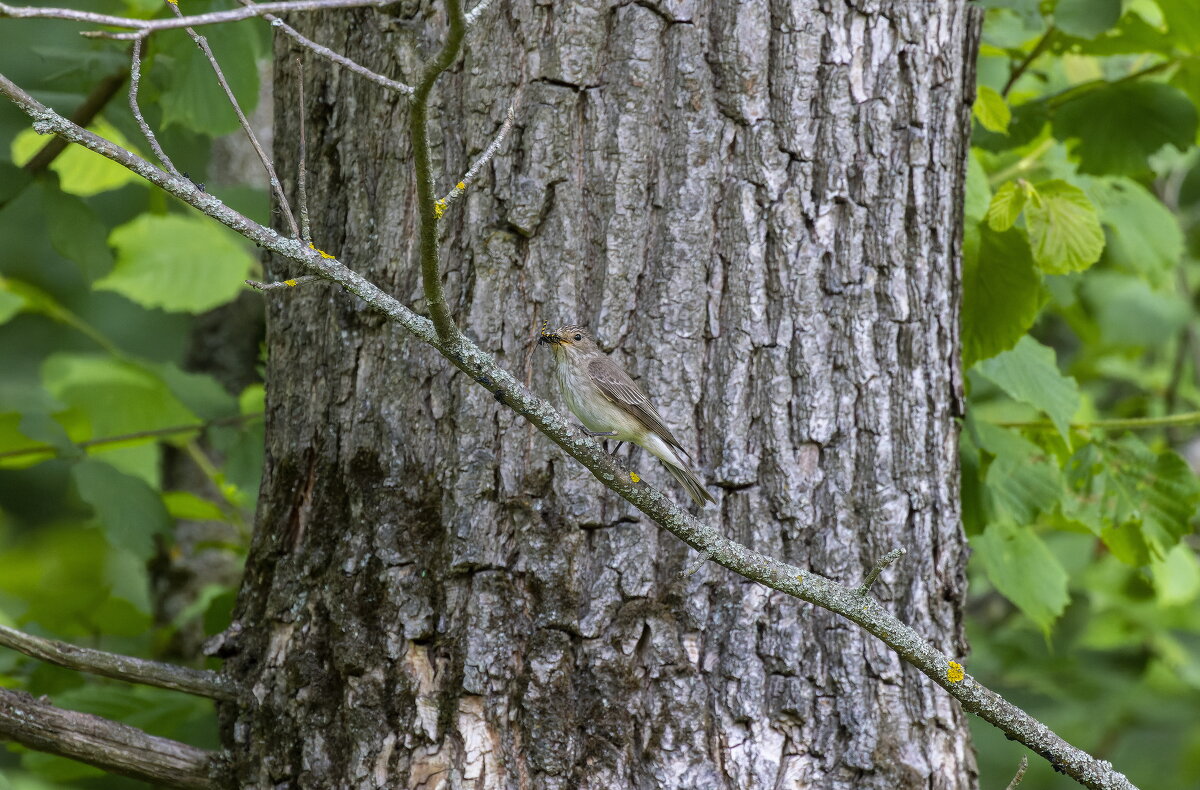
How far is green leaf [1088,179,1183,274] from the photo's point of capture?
4375mm

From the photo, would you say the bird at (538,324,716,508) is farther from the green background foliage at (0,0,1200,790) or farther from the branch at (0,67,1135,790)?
the green background foliage at (0,0,1200,790)

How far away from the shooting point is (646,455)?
2.76 m

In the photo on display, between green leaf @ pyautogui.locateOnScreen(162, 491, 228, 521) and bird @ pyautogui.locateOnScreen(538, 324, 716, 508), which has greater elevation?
bird @ pyautogui.locateOnScreen(538, 324, 716, 508)

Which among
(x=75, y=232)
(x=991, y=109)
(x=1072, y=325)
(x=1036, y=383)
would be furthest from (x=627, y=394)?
(x=1072, y=325)

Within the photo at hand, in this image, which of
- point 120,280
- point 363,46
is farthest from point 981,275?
point 120,280

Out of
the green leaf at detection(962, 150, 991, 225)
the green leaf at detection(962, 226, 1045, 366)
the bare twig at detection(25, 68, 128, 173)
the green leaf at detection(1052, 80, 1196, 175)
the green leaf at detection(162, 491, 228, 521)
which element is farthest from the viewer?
the green leaf at detection(162, 491, 228, 521)

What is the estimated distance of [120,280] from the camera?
4.96 m

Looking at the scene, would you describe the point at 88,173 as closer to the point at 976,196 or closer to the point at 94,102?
the point at 94,102

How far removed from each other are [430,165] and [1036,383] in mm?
2498

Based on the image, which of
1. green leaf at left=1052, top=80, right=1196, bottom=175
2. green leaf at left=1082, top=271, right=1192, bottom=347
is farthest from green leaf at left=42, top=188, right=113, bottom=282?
green leaf at left=1082, top=271, right=1192, bottom=347

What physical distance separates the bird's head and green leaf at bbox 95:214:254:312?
263cm

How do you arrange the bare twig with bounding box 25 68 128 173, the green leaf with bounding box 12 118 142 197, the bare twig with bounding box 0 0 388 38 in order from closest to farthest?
the bare twig with bounding box 0 0 388 38 → the bare twig with bounding box 25 68 128 173 → the green leaf with bounding box 12 118 142 197

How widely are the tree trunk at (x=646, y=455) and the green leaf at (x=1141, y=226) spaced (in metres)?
2.13

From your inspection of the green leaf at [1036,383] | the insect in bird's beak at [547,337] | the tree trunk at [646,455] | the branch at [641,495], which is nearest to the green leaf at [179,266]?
the tree trunk at [646,455]
